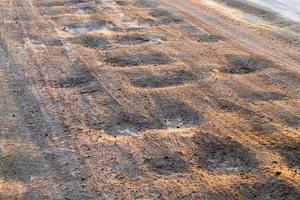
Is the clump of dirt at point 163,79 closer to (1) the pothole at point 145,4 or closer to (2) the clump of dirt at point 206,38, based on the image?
(2) the clump of dirt at point 206,38

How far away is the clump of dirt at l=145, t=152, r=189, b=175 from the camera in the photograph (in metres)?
4.33

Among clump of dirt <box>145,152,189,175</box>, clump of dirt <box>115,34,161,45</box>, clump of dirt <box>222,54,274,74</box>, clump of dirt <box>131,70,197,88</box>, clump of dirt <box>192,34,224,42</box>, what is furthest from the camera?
clump of dirt <box>192,34,224,42</box>

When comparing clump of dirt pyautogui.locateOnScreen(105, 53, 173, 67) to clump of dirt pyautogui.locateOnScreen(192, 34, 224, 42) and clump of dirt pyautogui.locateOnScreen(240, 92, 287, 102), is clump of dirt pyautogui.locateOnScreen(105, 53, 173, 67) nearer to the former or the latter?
clump of dirt pyautogui.locateOnScreen(192, 34, 224, 42)

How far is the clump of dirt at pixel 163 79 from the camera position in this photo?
5.96 m

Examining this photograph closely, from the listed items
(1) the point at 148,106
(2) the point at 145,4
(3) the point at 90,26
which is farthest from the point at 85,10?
(1) the point at 148,106

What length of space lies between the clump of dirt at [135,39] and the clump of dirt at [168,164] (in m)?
3.09

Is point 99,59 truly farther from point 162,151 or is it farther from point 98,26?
point 162,151

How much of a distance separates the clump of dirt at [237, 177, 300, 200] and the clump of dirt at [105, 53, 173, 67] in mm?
2780

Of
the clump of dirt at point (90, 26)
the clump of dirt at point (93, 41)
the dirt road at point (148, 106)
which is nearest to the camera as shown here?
the dirt road at point (148, 106)

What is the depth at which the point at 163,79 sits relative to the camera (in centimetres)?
609

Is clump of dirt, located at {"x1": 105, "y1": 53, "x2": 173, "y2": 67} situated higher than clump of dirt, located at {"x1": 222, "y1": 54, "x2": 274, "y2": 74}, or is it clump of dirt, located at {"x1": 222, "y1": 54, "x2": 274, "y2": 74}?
clump of dirt, located at {"x1": 222, "y1": 54, "x2": 274, "y2": 74}

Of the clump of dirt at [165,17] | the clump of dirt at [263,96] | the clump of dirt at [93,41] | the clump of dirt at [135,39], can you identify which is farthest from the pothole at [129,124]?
the clump of dirt at [165,17]

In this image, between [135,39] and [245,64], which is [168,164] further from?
[135,39]

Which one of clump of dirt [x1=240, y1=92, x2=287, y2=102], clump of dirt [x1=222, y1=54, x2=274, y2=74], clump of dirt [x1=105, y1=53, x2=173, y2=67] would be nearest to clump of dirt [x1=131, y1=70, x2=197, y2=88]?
clump of dirt [x1=105, y1=53, x2=173, y2=67]
